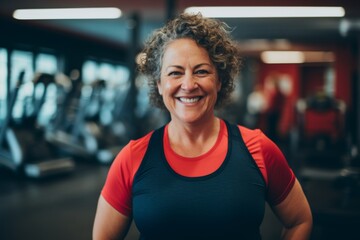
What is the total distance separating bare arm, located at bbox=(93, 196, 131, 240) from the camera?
116 cm

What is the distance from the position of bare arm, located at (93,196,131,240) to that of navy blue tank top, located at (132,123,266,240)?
0.07m

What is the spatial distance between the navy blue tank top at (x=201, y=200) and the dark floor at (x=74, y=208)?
0.95 metres

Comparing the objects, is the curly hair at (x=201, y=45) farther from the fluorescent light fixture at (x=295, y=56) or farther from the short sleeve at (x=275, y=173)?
the fluorescent light fixture at (x=295, y=56)

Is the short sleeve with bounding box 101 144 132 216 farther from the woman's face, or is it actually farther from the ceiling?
the ceiling

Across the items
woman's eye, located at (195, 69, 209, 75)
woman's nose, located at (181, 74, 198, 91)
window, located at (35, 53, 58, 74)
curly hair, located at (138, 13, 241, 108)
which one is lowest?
woman's nose, located at (181, 74, 198, 91)

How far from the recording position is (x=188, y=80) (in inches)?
44.1

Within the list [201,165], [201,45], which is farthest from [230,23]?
[201,165]

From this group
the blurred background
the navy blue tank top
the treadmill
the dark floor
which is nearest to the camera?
the navy blue tank top

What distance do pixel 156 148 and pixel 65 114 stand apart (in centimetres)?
594

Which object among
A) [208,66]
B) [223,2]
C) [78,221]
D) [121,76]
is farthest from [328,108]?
[121,76]

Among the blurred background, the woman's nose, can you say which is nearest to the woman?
the woman's nose

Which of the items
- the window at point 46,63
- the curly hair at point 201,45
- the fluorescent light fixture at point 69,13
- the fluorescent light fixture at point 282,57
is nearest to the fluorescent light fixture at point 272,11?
the fluorescent light fixture at point 69,13

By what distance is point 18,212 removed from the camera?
371 cm

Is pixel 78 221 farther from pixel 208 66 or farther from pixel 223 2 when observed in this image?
pixel 223 2
